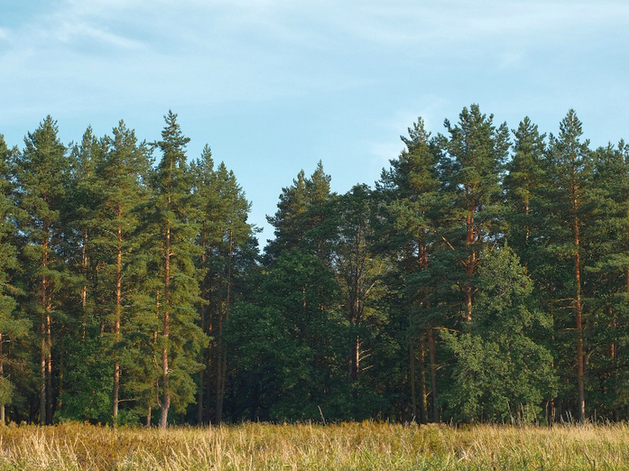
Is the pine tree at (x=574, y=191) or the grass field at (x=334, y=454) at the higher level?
the pine tree at (x=574, y=191)

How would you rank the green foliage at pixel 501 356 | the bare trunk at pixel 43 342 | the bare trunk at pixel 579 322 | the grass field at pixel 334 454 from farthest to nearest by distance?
the bare trunk at pixel 43 342, the bare trunk at pixel 579 322, the green foliage at pixel 501 356, the grass field at pixel 334 454

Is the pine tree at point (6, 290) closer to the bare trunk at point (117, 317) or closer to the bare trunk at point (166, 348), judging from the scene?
the bare trunk at point (117, 317)

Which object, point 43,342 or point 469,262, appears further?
point 43,342

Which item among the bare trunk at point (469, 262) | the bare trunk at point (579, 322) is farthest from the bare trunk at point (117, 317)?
the bare trunk at point (579, 322)

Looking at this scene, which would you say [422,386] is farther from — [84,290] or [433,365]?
[84,290]

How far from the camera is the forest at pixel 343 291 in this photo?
31719 millimetres

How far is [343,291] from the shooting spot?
49062mm

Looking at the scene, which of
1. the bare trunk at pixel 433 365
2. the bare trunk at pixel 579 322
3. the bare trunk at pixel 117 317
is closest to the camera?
the bare trunk at pixel 579 322

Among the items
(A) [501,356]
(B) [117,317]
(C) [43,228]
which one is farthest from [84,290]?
(A) [501,356]

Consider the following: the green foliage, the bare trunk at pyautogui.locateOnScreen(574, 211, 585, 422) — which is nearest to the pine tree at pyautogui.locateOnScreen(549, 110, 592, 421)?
the bare trunk at pyautogui.locateOnScreen(574, 211, 585, 422)

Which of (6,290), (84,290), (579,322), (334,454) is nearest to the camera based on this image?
(334,454)

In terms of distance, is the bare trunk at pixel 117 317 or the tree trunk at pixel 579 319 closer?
the tree trunk at pixel 579 319

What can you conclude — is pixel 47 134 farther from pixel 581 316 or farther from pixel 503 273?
pixel 581 316

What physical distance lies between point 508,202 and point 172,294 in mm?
21178
